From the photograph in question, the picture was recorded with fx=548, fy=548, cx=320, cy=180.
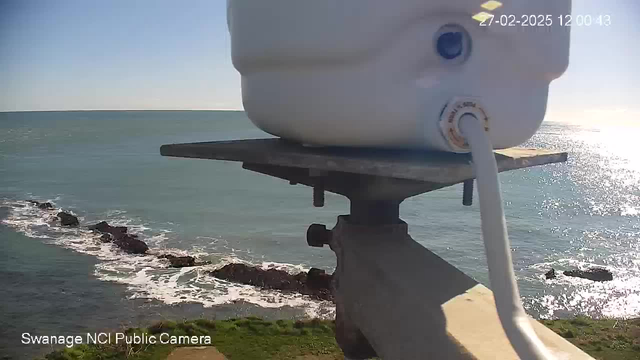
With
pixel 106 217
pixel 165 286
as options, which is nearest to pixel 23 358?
pixel 165 286

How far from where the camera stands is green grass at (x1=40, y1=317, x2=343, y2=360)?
979 centimetres

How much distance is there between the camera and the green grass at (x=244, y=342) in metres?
9.79

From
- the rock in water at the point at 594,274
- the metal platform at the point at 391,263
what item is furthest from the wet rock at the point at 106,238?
the metal platform at the point at 391,263

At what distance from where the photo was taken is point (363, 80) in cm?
288

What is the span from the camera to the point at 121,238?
70.5 ft

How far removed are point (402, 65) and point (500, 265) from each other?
3.88 feet

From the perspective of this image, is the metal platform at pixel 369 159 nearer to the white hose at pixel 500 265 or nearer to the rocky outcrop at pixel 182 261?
the white hose at pixel 500 265

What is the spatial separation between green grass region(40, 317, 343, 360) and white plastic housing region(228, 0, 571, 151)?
7.58 metres

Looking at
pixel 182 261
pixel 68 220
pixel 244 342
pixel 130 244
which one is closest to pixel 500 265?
pixel 244 342

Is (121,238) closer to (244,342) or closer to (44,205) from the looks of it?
(44,205)

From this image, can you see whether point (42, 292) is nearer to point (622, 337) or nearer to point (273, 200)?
point (622, 337)

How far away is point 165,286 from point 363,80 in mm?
14632

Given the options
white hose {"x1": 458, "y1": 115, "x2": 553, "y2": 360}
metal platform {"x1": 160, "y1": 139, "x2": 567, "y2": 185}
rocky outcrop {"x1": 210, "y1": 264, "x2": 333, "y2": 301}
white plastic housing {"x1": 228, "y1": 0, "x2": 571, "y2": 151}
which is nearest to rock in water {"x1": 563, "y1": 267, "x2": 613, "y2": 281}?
rocky outcrop {"x1": 210, "y1": 264, "x2": 333, "y2": 301}

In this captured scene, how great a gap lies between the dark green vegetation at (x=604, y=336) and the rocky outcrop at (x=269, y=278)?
624cm
